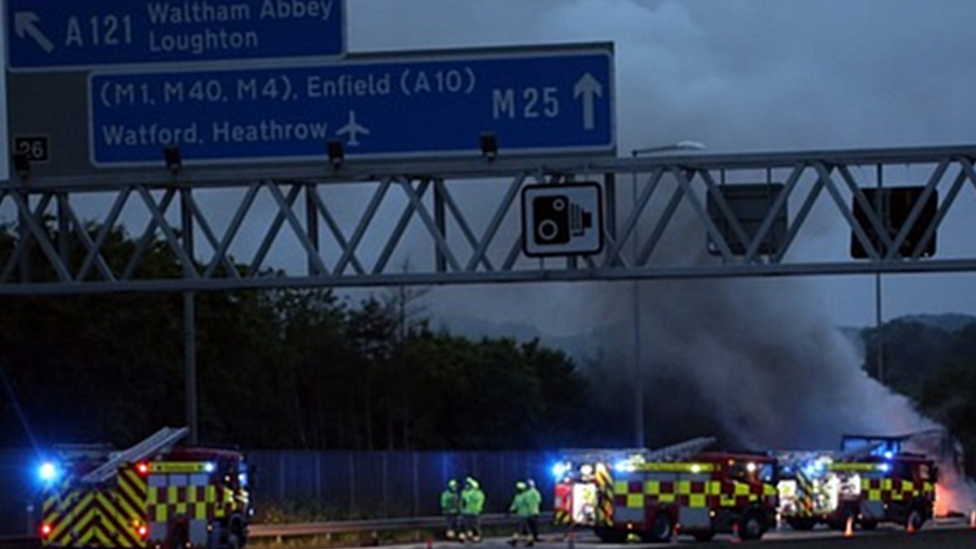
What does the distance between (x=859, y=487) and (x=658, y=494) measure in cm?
911

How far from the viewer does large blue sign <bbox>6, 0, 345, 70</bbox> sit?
27.8 metres

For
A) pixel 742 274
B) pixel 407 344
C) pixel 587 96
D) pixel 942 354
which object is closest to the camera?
pixel 587 96

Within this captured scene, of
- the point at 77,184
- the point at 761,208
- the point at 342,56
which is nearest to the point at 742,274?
the point at 761,208

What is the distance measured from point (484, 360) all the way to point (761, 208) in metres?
53.2

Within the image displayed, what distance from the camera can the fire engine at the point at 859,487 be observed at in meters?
56.9

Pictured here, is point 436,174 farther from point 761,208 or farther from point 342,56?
point 761,208

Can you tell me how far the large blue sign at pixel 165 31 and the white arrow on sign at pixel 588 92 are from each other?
2628 millimetres

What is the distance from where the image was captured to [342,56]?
27938mm

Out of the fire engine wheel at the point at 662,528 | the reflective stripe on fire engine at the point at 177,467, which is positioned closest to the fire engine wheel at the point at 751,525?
the fire engine wheel at the point at 662,528

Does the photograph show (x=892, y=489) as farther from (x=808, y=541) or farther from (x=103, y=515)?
(x=103, y=515)

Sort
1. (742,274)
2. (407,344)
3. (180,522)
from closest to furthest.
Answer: (742,274) < (180,522) < (407,344)

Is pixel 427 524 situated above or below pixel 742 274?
below

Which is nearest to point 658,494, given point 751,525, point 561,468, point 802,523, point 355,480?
point 561,468

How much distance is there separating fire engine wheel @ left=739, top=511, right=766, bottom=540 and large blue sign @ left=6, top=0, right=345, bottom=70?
25.7 m
